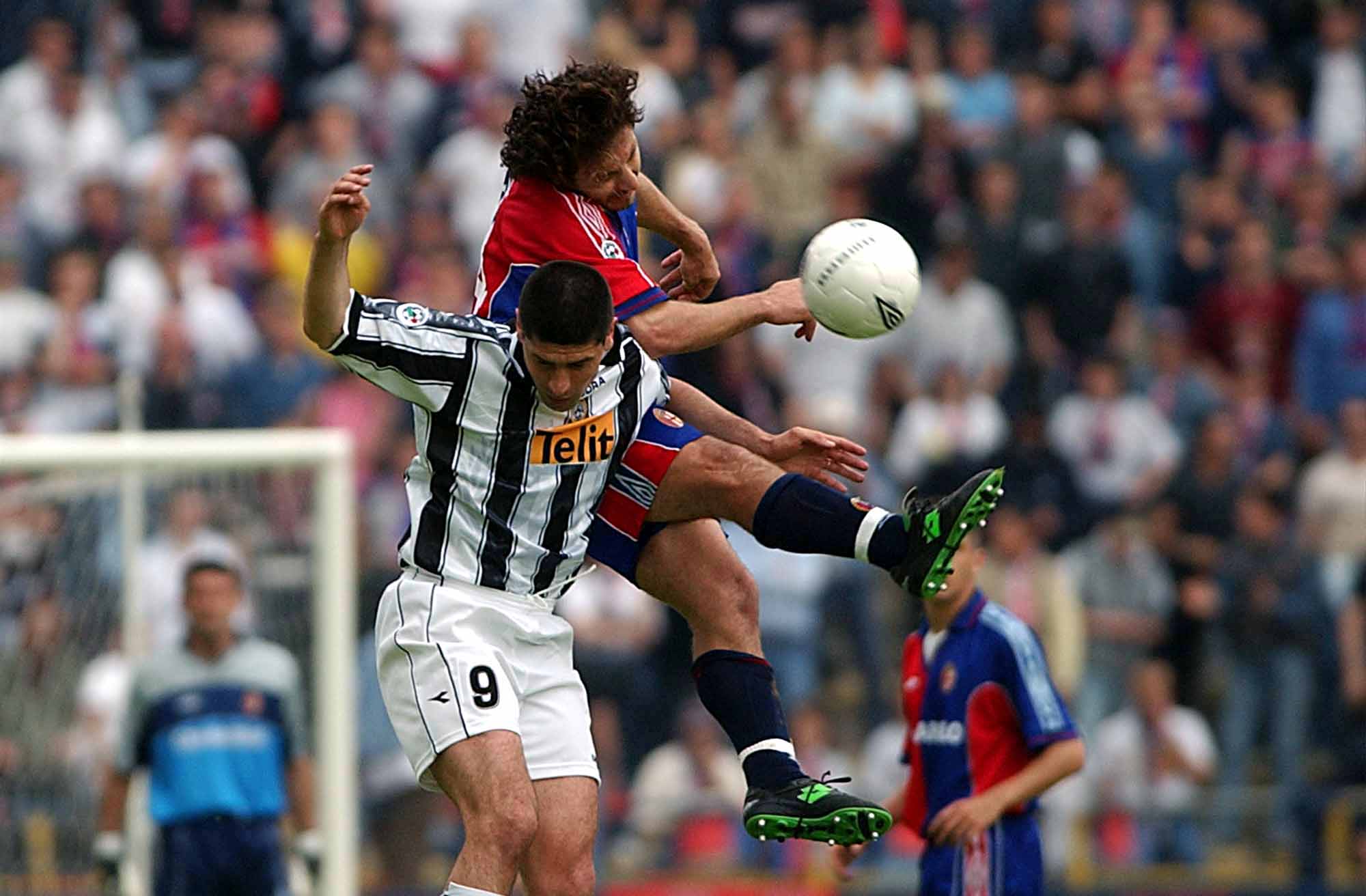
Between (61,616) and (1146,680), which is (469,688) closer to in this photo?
(61,616)

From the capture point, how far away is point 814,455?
6512 millimetres

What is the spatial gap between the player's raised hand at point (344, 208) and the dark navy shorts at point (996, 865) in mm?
3082

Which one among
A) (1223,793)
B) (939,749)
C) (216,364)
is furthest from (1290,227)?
(939,749)

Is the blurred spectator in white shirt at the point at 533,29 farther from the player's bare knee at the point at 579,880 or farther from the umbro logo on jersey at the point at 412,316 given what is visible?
the player's bare knee at the point at 579,880

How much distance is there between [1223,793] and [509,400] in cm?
717

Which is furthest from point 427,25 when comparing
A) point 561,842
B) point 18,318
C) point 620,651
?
point 561,842

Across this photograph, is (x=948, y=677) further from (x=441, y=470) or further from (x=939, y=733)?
(x=441, y=470)

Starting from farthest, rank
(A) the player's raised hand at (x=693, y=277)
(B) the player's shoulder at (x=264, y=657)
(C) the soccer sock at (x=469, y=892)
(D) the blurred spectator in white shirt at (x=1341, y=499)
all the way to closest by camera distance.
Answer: (D) the blurred spectator in white shirt at (x=1341, y=499) → (B) the player's shoulder at (x=264, y=657) → (A) the player's raised hand at (x=693, y=277) → (C) the soccer sock at (x=469, y=892)

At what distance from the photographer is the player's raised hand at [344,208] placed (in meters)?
5.83

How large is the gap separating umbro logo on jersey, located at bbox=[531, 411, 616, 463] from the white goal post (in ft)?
12.7

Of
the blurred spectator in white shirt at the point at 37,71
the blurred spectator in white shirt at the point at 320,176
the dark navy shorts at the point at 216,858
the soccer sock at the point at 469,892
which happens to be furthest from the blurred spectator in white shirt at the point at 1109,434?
the soccer sock at the point at 469,892

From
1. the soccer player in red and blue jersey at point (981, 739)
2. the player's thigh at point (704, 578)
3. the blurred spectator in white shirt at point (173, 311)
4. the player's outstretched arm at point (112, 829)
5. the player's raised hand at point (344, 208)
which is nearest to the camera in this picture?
the player's raised hand at point (344, 208)

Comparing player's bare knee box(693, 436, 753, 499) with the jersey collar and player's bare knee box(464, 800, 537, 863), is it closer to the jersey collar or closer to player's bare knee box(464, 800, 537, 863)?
player's bare knee box(464, 800, 537, 863)

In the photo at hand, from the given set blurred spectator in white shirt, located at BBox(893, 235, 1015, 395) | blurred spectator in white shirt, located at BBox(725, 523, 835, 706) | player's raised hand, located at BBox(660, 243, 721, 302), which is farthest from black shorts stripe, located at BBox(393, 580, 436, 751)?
blurred spectator in white shirt, located at BBox(893, 235, 1015, 395)
